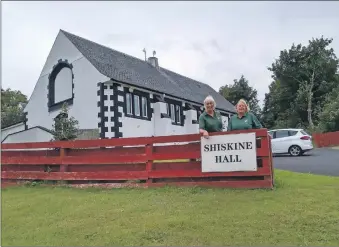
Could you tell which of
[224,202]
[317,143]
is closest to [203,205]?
[224,202]

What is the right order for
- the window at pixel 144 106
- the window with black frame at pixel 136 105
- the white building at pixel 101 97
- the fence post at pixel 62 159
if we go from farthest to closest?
the window at pixel 144 106 → the window with black frame at pixel 136 105 → the white building at pixel 101 97 → the fence post at pixel 62 159

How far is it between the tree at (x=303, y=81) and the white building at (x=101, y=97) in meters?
10.2

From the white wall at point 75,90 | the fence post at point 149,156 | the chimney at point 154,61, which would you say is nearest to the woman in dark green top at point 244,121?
the fence post at point 149,156

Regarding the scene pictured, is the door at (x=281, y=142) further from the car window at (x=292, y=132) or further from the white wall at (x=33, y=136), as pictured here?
the white wall at (x=33, y=136)

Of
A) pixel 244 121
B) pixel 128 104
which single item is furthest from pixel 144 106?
pixel 244 121

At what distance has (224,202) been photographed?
6.26m

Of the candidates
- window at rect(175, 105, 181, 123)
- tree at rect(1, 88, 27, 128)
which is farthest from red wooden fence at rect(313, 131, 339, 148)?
tree at rect(1, 88, 27, 128)

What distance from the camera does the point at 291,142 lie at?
1719 centimetres

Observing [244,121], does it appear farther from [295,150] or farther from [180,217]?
[295,150]

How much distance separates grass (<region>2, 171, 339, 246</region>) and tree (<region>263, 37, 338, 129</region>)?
3.18m

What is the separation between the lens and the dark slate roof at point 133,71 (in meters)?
21.8

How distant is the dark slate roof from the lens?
2177cm

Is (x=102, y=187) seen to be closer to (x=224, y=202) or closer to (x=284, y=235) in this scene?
(x=224, y=202)

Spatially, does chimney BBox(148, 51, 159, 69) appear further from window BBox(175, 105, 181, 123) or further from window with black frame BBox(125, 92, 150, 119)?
window with black frame BBox(125, 92, 150, 119)
